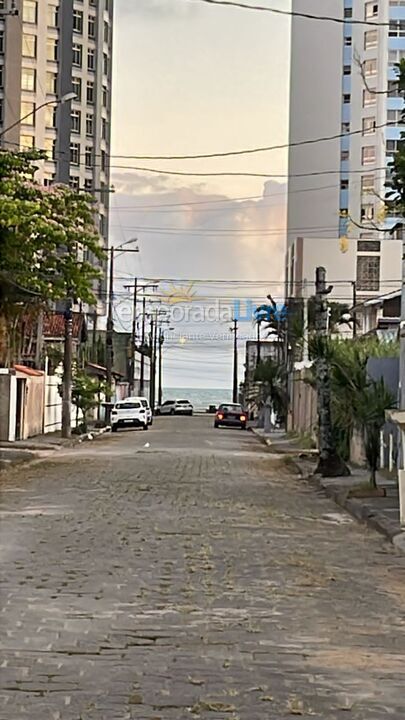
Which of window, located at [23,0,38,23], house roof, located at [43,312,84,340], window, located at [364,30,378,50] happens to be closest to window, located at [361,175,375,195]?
window, located at [364,30,378,50]

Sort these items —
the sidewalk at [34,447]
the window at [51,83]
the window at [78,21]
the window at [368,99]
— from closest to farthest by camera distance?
the sidewalk at [34,447] → the window at [51,83] → the window at [368,99] → the window at [78,21]

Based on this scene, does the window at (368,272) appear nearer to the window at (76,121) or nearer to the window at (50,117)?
the window at (50,117)

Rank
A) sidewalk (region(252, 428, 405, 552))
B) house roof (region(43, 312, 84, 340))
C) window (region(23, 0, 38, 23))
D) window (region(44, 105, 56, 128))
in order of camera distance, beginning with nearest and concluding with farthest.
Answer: sidewalk (region(252, 428, 405, 552)) → house roof (region(43, 312, 84, 340)) → window (region(23, 0, 38, 23)) → window (region(44, 105, 56, 128))

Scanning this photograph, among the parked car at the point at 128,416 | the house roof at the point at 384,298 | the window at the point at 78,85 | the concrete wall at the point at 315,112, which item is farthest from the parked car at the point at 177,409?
the house roof at the point at 384,298

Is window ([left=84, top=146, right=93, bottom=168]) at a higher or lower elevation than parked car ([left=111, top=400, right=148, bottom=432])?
higher

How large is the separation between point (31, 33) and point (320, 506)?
76875 mm

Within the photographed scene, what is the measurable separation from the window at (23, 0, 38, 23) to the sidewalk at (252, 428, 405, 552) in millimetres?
63314

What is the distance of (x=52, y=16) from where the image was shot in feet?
317

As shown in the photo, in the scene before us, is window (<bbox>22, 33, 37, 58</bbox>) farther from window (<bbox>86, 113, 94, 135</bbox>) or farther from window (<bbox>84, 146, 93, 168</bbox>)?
window (<bbox>86, 113, 94, 135</bbox>)

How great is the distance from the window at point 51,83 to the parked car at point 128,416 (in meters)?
38.8

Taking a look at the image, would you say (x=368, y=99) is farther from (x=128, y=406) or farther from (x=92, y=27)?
(x=128, y=406)

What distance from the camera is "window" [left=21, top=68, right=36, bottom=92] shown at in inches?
3593

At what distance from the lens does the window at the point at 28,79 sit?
91.3 metres

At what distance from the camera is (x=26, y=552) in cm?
1478
